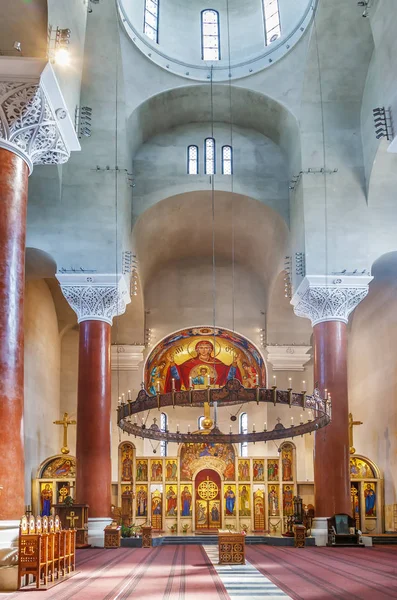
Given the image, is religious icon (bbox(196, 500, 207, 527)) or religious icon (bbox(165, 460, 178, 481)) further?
religious icon (bbox(196, 500, 207, 527))

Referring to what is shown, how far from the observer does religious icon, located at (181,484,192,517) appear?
82.4 ft

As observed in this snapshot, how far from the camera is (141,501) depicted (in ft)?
81.2

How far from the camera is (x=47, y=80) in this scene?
12320 mm

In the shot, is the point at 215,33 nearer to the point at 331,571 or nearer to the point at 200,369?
the point at 200,369

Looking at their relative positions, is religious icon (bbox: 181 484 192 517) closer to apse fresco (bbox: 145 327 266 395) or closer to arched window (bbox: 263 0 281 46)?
apse fresco (bbox: 145 327 266 395)

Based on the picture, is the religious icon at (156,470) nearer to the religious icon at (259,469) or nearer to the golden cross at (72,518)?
the religious icon at (259,469)

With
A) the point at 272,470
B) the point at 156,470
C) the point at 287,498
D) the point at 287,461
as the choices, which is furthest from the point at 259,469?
the point at 156,470

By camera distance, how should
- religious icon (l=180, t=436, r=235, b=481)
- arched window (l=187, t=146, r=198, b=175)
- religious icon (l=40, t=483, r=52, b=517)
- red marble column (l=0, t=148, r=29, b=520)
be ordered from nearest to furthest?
1. red marble column (l=0, t=148, r=29, b=520)
2. religious icon (l=40, t=483, r=52, b=517)
3. arched window (l=187, t=146, r=198, b=175)
4. religious icon (l=180, t=436, r=235, b=481)

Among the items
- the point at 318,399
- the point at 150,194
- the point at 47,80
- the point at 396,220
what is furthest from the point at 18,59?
the point at 396,220

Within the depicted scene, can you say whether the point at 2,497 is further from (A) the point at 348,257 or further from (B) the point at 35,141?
(A) the point at 348,257

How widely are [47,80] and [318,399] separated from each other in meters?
8.06

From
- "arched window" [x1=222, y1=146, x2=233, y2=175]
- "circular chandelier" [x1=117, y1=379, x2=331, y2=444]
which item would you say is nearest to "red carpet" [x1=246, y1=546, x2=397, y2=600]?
"circular chandelier" [x1=117, y1=379, x2=331, y2=444]

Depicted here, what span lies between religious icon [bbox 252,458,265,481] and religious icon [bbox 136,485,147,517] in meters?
3.79

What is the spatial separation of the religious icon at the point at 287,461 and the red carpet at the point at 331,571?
20.0 feet
